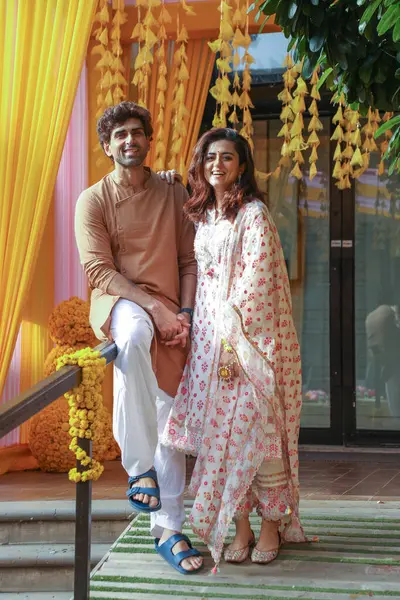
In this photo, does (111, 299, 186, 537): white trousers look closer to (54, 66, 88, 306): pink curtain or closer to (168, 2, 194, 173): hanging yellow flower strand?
(168, 2, 194, 173): hanging yellow flower strand

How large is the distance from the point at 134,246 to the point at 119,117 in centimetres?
47

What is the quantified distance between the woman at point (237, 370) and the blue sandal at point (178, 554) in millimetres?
90

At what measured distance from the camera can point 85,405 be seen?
2.85m

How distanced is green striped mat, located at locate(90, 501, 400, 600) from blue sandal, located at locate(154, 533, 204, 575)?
3 centimetres

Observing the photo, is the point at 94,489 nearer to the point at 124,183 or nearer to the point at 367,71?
the point at 124,183

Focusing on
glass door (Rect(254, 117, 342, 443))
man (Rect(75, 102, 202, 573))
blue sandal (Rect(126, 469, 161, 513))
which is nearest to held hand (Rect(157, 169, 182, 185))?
man (Rect(75, 102, 202, 573))

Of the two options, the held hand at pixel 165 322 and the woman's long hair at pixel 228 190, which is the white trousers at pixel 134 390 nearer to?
the held hand at pixel 165 322

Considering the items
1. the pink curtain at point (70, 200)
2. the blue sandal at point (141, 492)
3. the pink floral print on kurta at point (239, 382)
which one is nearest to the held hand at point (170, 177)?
the pink floral print on kurta at point (239, 382)

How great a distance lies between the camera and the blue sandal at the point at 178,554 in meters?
3.28

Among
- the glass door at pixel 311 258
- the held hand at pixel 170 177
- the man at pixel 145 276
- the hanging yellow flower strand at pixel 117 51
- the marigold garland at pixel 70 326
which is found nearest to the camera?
the man at pixel 145 276

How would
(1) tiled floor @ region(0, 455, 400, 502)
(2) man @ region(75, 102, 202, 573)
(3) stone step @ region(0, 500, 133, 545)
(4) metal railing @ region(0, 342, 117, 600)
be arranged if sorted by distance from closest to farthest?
(4) metal railing @ region(0, 342, 117, 600), (2) man @ region(75, 102, 202, 573), (3) stone step @ region(0, 500, 133, 545), (1) tiled floor @ region(0, 455, 400, 502)

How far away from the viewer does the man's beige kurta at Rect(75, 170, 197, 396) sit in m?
3.34

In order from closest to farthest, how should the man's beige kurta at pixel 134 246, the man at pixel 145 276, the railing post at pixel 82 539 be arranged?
the railing post at pixel 82 539 < the man at pixel 145 276 < the man's beige kurta at pixel 134 246

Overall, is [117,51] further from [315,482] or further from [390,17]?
[390,17]
